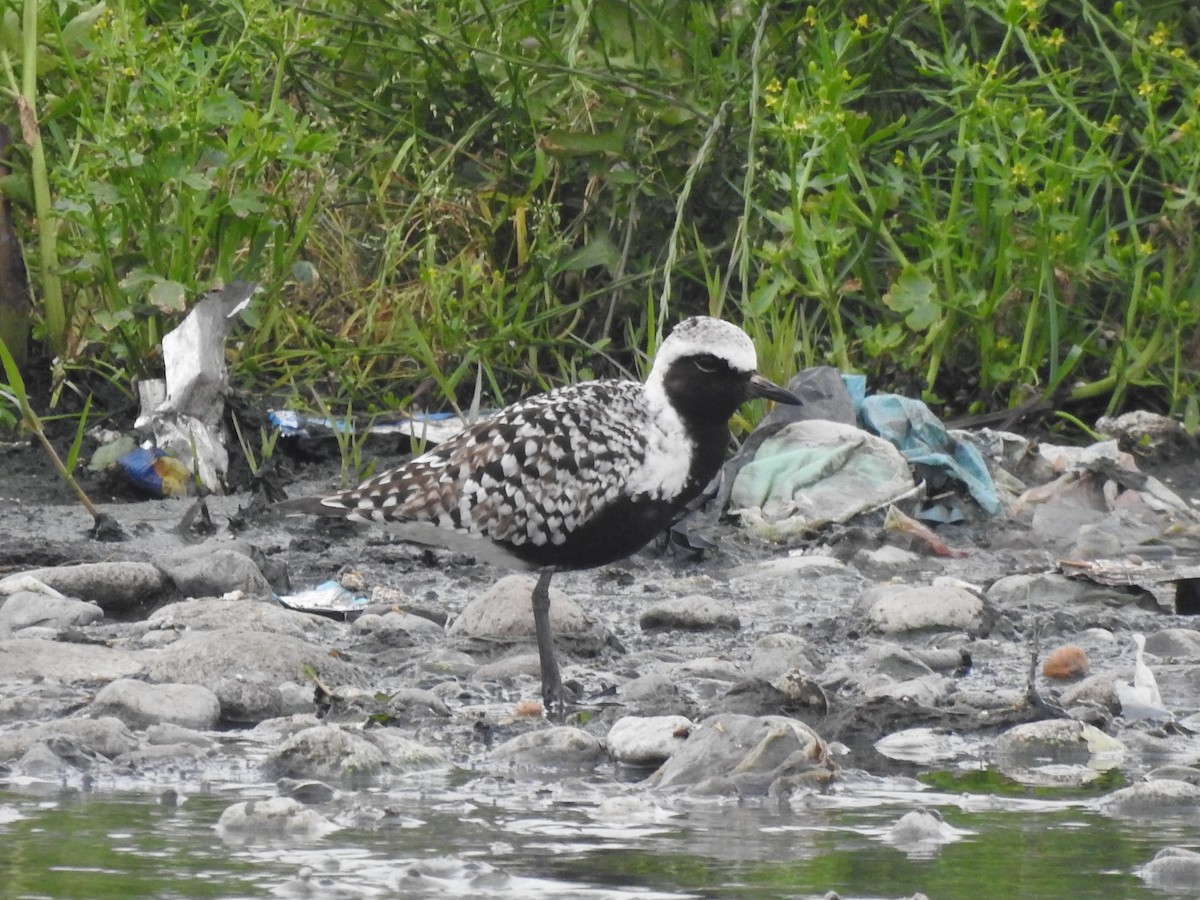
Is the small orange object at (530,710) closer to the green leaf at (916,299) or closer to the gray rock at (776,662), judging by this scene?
the gray rock at (776,662)

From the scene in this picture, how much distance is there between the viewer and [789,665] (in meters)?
5.14

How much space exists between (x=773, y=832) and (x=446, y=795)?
0.70 m

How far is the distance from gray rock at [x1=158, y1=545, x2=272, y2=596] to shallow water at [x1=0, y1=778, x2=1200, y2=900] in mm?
1958

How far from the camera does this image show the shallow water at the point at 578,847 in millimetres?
3273

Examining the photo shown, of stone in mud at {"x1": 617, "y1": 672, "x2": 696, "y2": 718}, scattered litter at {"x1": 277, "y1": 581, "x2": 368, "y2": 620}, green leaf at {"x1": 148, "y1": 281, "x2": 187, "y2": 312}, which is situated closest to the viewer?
stone in mud at {"x1": 617, "y1": 672, "x2": 696, "y2": 718}

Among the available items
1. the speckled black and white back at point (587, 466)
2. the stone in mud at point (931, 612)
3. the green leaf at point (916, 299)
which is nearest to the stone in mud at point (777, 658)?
the stone in mud at point (931, 612)

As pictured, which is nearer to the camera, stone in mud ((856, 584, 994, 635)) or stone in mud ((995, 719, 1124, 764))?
stone in mud ((995, 719, 1124, 764))

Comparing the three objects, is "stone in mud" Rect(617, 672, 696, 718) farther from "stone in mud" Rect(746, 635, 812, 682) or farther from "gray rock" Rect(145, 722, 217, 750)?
"gray rock" Rect(145, 722, 217, 750)

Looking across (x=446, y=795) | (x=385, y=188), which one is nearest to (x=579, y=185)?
(x=385, y=188)

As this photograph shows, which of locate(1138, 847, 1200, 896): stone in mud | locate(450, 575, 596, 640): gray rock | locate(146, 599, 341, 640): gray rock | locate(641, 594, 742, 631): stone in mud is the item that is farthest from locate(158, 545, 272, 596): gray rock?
locate(1138, 847, 1200, 896): stone in mud

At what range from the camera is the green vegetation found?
717 centimetres

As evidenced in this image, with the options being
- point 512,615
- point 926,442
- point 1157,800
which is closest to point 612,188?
point 926,442

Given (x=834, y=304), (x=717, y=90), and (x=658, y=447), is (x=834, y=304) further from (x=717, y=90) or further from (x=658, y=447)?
(x=658, y=447)

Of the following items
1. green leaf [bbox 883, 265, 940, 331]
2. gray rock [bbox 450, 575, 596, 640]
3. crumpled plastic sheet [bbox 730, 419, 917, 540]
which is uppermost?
green leaf [bbox 883, 265, 940, 331]
